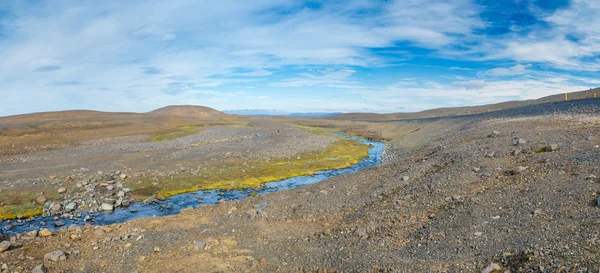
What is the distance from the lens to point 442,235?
14.7 m

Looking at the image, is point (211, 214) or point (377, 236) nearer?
point (377, 236)

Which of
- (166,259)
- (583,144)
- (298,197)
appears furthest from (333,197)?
(583,144)

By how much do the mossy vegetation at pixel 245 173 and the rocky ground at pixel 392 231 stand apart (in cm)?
997

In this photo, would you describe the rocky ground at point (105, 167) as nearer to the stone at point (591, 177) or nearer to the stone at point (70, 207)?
the stone at point (70, 207)

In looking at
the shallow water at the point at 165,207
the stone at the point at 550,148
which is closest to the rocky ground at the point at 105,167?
the shallow water at the point at 165,207

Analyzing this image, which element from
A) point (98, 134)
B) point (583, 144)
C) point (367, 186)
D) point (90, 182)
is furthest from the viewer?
point (98, 134)

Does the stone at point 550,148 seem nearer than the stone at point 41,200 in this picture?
Yes

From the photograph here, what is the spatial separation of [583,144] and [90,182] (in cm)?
3927

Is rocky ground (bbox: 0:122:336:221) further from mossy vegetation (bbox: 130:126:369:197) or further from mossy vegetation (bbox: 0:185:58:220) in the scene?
mossy vegetation (bbox: 130:126:369:197)

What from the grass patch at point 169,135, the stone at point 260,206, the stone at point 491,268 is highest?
the grass patch at point 169,135

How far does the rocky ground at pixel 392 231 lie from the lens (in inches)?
488

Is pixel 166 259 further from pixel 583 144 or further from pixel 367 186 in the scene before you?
pixel 583 144

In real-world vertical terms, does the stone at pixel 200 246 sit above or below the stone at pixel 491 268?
below

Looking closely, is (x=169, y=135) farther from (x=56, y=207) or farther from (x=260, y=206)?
(x=260, y=206)
